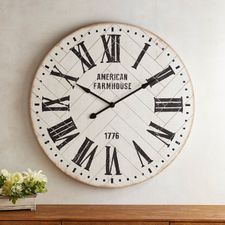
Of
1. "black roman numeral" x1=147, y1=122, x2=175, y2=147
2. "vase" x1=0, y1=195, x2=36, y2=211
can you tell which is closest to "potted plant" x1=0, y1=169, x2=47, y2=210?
"vase" x1=0, y1=195, x2=36, y2=211

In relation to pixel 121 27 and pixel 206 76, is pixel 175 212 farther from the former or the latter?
pixel 121 27

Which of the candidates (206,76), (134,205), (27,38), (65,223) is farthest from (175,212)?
(27,38)

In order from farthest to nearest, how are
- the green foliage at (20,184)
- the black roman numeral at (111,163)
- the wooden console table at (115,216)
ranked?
the black roman numeral at (111,163) → the green foliage at (20,184) → the wooden console table at (115,216)

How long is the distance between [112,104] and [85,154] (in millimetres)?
304

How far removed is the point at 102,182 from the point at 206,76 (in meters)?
0.81

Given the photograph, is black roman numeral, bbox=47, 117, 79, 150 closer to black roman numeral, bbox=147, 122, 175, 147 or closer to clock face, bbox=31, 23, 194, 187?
clock face, bbox=31, 23, 194, 187

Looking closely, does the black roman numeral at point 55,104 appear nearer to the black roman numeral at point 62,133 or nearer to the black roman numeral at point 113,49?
the black roman numeral at point 62,133

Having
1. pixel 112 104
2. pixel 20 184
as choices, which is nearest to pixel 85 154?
pixel 112 104

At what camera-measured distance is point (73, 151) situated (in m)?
2.69

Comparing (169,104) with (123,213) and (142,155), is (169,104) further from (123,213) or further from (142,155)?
(123,213)

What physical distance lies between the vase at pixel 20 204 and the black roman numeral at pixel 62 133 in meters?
0.36

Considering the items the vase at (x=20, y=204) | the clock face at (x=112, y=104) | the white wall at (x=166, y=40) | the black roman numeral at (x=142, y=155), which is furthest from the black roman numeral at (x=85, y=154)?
the vase at (x=20, y=204)

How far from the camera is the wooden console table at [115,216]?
230 centimetres

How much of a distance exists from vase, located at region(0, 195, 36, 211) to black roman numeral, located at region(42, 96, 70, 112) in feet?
1.63
